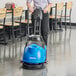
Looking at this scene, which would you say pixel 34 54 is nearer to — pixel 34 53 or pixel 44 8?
pixel 34 53

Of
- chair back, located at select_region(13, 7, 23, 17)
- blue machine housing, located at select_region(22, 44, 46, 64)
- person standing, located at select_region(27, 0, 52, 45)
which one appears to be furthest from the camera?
chair back, located at select_region(13, 7, 23, 17)

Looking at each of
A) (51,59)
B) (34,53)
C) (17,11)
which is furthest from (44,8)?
(17,11)

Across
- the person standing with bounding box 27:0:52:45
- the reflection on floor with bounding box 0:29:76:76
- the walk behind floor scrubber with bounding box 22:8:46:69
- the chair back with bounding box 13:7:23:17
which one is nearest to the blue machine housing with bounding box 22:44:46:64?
the walk behind floor scrubber with bounding box 22:8:46:69

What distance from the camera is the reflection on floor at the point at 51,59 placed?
4082 mm

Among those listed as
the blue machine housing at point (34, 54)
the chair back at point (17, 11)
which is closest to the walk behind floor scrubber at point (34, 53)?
the blue machine housing at point (34, 54)

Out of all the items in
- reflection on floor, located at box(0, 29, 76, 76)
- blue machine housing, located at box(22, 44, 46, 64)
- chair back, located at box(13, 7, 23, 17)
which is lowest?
reflection on floor, located at box(0, 29, 76, 76)

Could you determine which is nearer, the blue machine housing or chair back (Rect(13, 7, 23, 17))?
the blue machine housing

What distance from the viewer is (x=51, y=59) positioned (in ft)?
16.1

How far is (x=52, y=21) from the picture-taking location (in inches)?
323

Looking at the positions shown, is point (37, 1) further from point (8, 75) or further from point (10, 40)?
point (10, 40)

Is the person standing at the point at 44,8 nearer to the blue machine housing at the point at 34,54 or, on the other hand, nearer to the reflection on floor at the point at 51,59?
the reflection on floor at the point at 51,59

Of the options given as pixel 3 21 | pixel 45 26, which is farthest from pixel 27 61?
pixel 3 21

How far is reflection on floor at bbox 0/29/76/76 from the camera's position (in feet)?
13.4

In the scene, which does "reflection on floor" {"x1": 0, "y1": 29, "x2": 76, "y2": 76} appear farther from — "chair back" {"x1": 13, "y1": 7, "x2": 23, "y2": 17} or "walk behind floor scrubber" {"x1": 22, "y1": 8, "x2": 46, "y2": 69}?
"chair back" {"x1": 13, "y1": 7, "x2": 23, "y2": 17}
